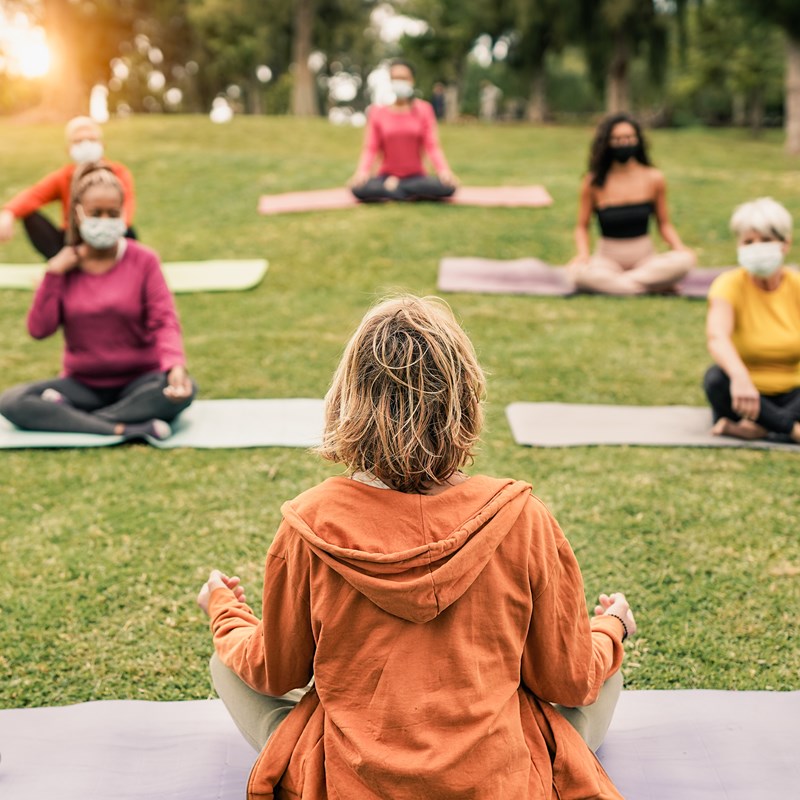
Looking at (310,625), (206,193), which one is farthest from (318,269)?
(310,625)

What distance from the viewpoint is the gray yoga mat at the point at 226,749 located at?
2.19 m

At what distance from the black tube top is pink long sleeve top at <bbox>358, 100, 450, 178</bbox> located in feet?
9.04

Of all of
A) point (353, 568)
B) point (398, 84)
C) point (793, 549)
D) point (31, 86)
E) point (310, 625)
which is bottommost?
point (793, 549)

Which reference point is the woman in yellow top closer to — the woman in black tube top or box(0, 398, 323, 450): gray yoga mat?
box(0, 398, 323, 450): gray yoga mat

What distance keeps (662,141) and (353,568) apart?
1890 centimetres

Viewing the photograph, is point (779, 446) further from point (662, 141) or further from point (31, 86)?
point (31, 86)

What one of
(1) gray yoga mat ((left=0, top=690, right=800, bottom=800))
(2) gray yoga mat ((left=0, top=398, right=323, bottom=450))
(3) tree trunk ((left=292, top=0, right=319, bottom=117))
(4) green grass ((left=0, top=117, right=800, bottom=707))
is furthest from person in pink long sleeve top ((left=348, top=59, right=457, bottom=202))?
(3) tree trunk ((left=292, top=0, right=319, bottom=117))

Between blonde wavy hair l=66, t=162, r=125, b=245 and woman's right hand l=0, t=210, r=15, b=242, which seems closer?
blonde wavy hair l=66, t=162, r=125, b=245

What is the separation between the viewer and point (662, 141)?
18719mm

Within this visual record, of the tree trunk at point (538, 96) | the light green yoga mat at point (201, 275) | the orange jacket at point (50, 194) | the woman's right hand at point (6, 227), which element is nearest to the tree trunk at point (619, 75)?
the tree trunk at point (538, 96)

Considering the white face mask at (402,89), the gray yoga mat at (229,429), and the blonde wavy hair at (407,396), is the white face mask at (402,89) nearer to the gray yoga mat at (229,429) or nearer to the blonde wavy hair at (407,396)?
the gray yoga mat at (229,429)

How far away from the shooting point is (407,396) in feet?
5.12

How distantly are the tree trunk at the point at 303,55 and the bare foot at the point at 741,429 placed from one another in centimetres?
2440

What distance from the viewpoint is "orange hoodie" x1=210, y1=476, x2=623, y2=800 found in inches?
60.6
